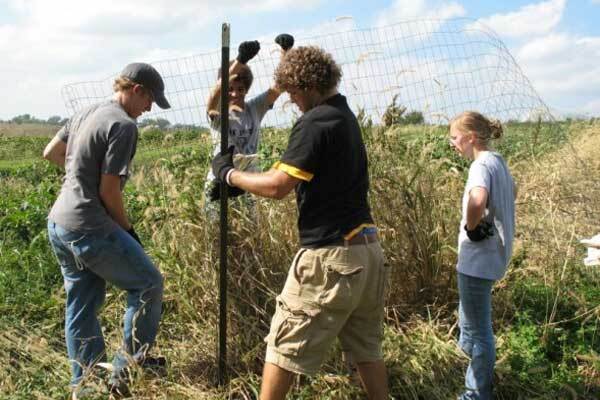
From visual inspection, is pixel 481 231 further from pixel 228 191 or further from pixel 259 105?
pixel 259 105

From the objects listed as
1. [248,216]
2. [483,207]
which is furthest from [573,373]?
[248,216]

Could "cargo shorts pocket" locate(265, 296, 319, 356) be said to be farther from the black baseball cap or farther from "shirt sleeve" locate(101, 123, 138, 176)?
the black baseball cap

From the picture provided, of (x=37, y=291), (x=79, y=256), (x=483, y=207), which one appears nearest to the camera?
(x=483, y=207)

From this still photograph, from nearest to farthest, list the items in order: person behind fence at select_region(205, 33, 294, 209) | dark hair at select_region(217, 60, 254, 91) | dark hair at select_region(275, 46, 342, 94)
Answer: dark hair at select_region(275, 46, 342, 94), person behind fence at select_region(205, 33, 294, 209), dark hair at select_region(217, 60, 254, 91)

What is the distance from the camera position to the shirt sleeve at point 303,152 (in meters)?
2.44

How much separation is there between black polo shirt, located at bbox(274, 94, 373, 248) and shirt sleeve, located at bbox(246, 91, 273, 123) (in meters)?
1.47

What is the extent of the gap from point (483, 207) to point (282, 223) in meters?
1.32

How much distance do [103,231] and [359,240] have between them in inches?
52.1

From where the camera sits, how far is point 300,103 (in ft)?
8.77

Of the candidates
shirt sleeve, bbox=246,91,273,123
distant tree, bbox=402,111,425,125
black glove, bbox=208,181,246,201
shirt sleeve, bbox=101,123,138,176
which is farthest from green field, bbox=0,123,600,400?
shirt sleeve, bbox=101,123,138,176

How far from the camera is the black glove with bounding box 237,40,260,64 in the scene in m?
3.36

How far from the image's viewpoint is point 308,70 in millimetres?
2559

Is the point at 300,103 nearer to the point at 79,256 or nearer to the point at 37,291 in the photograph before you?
the point at 79,256

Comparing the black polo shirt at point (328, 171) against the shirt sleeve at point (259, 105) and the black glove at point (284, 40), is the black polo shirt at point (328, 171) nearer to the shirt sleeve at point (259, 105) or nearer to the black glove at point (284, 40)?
the black glove at point (284, 40)
